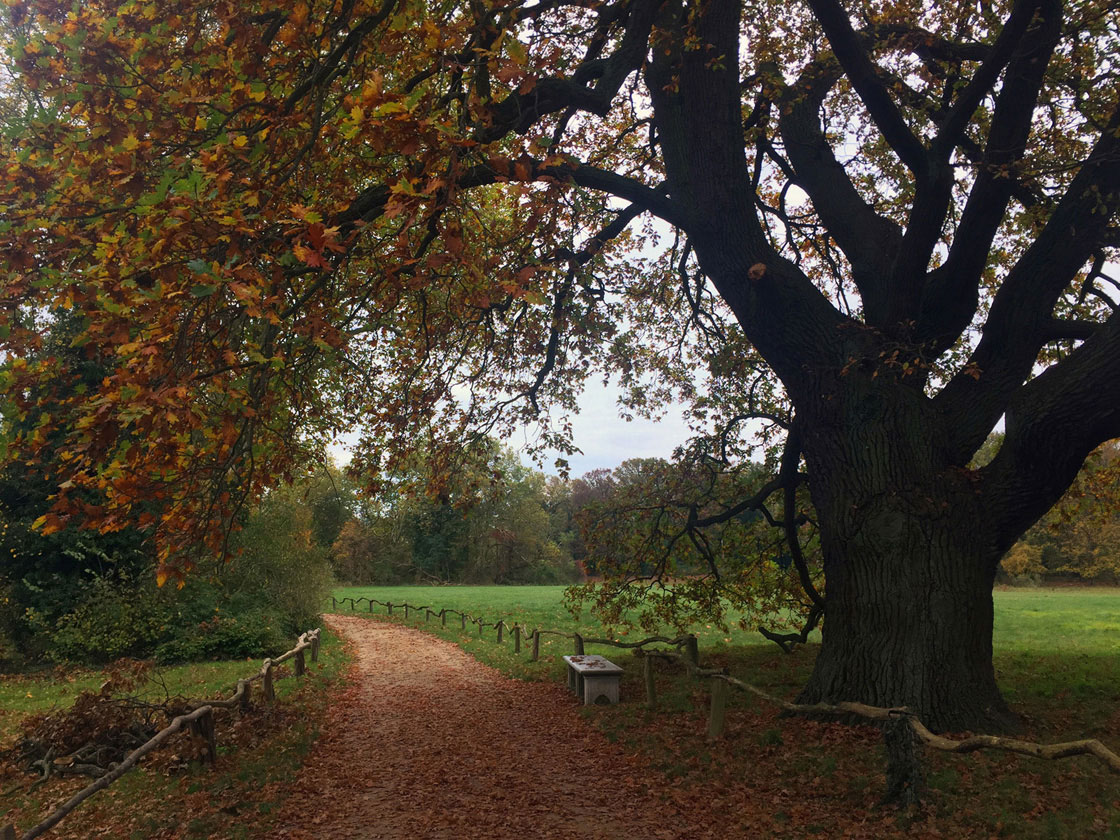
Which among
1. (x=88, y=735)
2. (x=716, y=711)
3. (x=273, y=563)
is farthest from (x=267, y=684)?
(x=273, y=563)

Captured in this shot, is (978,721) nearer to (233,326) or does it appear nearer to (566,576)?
(233,326)

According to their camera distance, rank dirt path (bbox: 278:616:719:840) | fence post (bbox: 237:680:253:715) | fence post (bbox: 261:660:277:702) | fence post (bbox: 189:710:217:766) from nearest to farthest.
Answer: dirt path (bbox: 278:616:719:840), fence post (bbox: 189:710:217:766), fence post (bbox: 237:680:253:715), fence post (bbox: 261:660:277:702)

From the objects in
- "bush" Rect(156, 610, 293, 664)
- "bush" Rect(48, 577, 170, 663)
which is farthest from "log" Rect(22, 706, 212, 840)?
"bush" Rect(48, 577, 170, 663)

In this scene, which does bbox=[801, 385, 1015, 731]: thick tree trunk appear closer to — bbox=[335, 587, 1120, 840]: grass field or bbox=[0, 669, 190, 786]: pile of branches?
bbox=[335, 587, 1120, 840]: grass field

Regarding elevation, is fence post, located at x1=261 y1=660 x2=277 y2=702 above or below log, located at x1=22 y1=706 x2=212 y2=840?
below

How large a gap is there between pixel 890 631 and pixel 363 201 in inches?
279

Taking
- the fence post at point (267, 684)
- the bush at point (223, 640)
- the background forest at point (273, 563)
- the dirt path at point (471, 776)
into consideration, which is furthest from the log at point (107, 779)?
the bush at point (223, 640)

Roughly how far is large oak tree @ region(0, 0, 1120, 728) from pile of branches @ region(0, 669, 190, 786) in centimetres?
258

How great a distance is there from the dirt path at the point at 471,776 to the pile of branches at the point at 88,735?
2.28 m

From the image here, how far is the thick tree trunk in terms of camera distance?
761 centimetres

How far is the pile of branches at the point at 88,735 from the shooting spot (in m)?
8.63

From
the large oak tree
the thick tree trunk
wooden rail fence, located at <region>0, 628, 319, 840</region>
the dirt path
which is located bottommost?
the dirt path

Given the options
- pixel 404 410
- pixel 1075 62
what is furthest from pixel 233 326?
pixel 1075 62

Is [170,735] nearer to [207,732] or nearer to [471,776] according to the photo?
[207,732]
